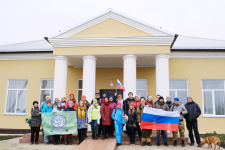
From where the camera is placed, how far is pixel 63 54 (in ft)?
32.3

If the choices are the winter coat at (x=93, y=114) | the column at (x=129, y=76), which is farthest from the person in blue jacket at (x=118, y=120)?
the column at (x=129, y=76)

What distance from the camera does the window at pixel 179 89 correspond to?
11.3 metres

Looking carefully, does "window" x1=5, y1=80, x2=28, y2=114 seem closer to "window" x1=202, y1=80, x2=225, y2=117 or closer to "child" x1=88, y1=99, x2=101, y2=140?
"child" x1=88, y1=99, x2=101, y2=140

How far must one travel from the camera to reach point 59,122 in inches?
292

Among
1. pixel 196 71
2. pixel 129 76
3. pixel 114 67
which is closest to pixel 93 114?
pixel 129 76

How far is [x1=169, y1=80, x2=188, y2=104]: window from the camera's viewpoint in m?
11.3

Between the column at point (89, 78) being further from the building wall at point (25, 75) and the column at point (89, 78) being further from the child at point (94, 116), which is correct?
the building wall at point (25, 75)

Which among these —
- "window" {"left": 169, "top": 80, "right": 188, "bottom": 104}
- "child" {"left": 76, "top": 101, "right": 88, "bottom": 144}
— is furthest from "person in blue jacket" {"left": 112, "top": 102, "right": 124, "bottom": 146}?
"window" {"left": 169, "top": 80, "right": 188, "bottom": 104}

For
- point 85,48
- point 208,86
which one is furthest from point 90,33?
point 208,86

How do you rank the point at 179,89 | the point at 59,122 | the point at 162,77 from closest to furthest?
the point at 59,122
the point at 162,77
the point at 179,89

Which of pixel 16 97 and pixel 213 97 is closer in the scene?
pixel 213 97

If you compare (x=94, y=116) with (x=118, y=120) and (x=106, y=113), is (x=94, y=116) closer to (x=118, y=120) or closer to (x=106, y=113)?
(x=106, y=113)

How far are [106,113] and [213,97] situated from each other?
6.95 meters

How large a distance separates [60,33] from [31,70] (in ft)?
12.4
